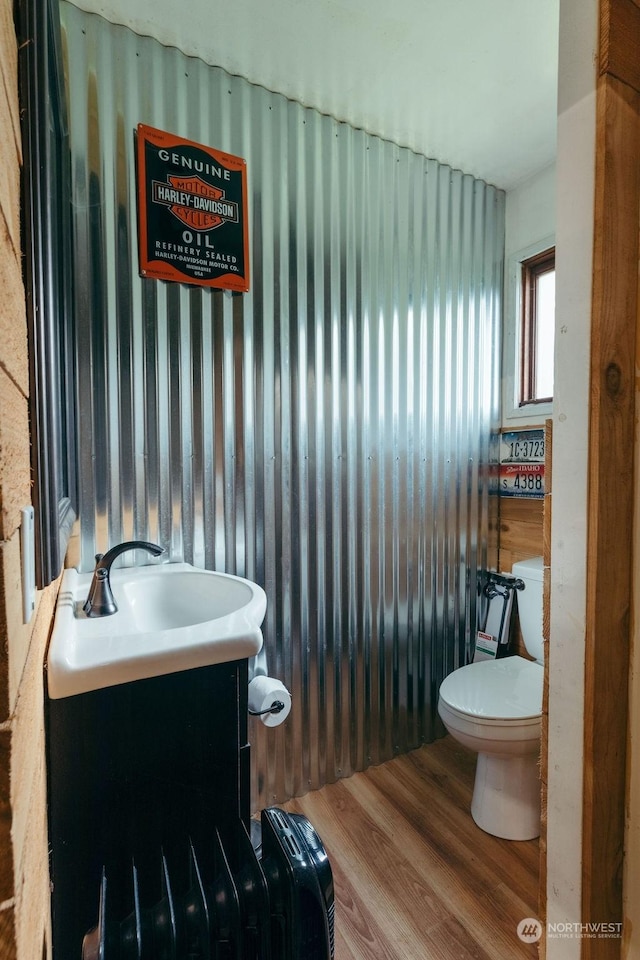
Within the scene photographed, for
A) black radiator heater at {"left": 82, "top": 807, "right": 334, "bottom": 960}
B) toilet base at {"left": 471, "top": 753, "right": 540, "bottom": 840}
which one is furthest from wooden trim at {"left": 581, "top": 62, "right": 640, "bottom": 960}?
toilet base at {"left": 471, "top": 753, "right": 540, "bottom": 840}

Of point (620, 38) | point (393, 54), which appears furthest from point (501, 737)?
point (393, 54)

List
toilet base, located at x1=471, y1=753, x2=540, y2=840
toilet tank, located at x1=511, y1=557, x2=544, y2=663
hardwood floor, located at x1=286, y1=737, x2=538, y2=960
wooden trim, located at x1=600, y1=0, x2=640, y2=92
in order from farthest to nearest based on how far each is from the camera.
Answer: toilet tank, located at x1=511, y1=557, x2=544, y2=663
toilet base, located at x1=471, y1=753, x2=540, y2=840
hardwood floor, located at x1=286, y1=737, x2=538, y2=960
wooden trim, located at x1=600, y1=0, x2=640, y2=92

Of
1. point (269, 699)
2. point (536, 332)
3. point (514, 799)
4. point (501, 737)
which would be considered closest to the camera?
point (269, 699)

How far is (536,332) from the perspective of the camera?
231 centimetres

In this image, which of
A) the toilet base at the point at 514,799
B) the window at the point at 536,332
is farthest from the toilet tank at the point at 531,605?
the window at the point at 536,332

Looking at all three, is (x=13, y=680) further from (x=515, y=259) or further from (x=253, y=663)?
(x=515, y=259)

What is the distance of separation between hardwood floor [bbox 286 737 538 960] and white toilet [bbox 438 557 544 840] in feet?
0.30

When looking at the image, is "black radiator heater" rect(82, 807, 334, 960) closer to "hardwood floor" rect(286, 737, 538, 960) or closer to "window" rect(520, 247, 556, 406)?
"hardwood floor" rect(286, 737, 538, 960)

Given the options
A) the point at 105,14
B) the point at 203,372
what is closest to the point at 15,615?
the point at 203,372

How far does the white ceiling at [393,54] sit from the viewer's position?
1.35 metres

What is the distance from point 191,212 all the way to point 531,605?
2112 millimetres

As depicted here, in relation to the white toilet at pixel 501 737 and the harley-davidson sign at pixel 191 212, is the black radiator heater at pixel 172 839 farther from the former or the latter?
the harley-davidson sign at pixel 191 212

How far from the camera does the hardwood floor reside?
1245 mm

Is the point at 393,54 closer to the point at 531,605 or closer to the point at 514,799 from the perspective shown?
the point at 531,605
